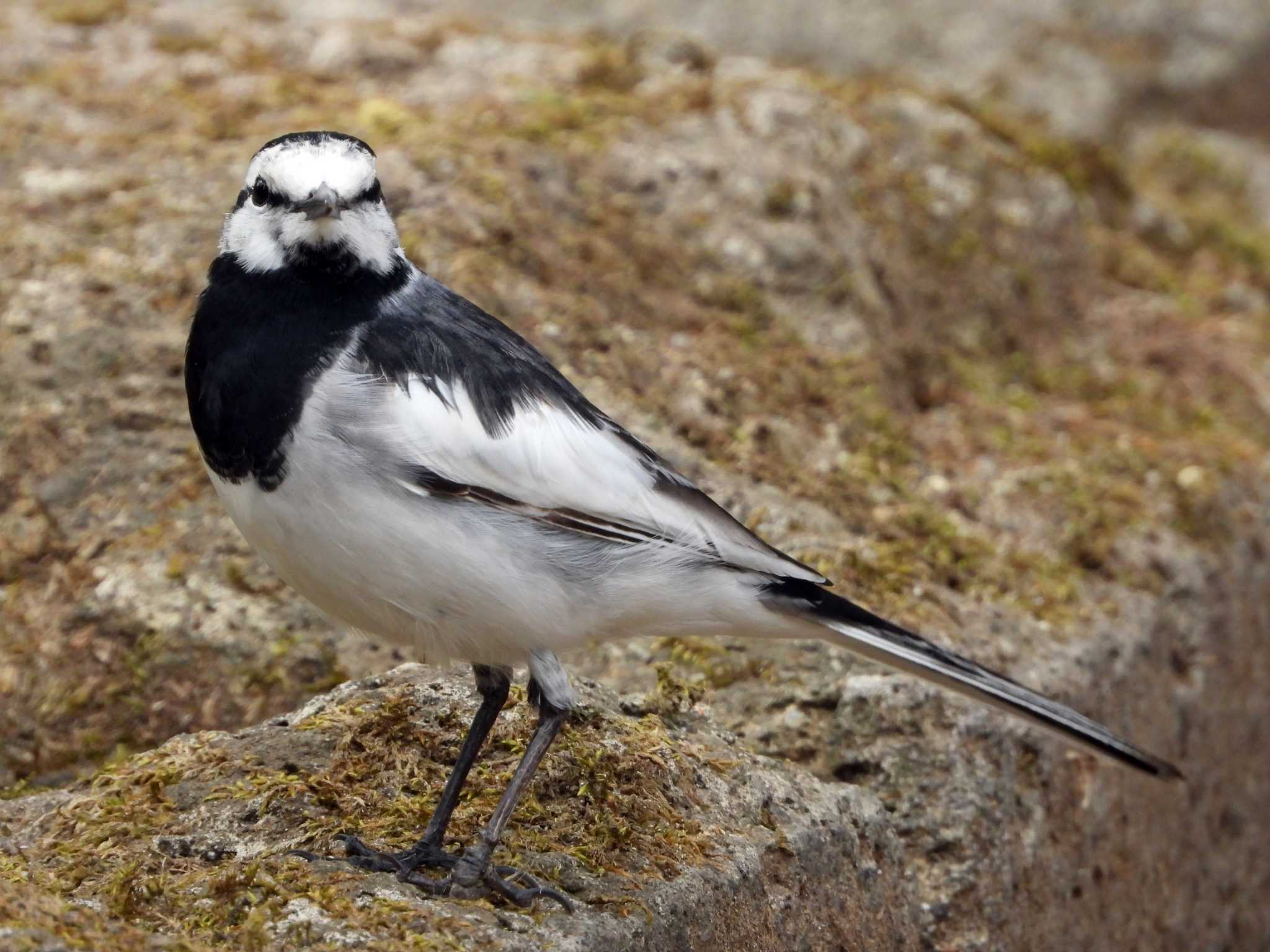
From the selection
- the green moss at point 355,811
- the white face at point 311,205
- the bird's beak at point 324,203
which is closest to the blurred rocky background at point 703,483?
the green moss at point 355,811

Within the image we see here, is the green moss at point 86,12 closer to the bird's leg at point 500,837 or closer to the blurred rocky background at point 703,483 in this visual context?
the blurred rocky background at point 703,483

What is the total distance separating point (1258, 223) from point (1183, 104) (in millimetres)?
1952

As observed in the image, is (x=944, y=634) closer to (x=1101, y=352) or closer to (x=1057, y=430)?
(x=1057, y=430)

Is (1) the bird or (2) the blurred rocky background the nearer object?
(1) the bird

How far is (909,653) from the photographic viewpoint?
166 inches

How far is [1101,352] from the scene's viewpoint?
815 cm

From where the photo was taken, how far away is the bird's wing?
12.4 ft

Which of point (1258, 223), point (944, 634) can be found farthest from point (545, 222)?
point (1258, 223)

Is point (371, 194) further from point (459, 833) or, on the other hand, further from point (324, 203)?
point (459, 833)

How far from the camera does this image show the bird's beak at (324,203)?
385 centimetres

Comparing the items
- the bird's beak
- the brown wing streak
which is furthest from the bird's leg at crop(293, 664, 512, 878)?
the bird's beak

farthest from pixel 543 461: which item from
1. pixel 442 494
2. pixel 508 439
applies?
pixel 442 494

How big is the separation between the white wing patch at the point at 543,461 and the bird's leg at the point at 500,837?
52 centimetres

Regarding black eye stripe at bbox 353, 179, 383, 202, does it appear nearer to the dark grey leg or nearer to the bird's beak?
the bird's beak
